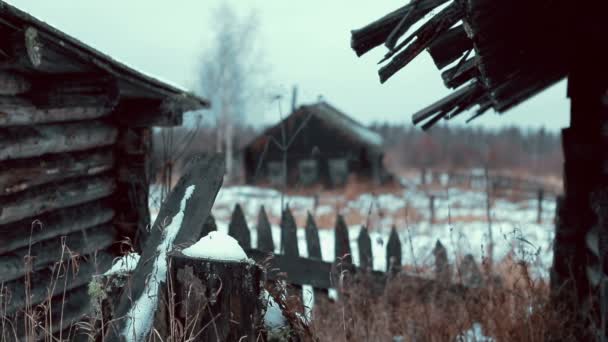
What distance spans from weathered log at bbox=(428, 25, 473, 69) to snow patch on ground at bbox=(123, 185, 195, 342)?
185 centimetres

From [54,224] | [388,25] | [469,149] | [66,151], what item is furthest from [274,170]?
[469,149]

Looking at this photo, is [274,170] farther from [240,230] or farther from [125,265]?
[125,265]

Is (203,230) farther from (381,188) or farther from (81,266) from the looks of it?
(381,188)

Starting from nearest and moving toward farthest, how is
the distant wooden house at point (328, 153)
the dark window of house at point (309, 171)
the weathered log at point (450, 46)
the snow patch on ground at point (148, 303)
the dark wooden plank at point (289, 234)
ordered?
the snow patch on ground at point (148, 303)
the weathered log at point (450, 46)
the dark wooden plank at point (289, 234)
the distant wooden house at point (328, 153)
the dark window of house at point (309, 171)

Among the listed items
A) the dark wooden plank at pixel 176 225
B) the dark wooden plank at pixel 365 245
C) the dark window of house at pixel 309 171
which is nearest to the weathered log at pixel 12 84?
the dark wooden plank at pixel 176 225

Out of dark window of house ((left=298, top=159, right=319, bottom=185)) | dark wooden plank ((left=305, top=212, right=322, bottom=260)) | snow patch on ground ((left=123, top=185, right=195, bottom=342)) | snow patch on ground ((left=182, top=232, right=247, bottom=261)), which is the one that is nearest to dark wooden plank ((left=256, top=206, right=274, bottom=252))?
dark wooden plank ((left=305, top=212, right=322, bottom=260))

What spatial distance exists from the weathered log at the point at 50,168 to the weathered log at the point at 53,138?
0.07 meters

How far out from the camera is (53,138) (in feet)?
13.7

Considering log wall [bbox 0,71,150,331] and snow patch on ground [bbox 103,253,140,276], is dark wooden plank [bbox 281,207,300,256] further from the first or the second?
snow patch on ground [bbox 103,253,140,276]

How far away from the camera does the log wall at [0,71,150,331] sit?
151 inches

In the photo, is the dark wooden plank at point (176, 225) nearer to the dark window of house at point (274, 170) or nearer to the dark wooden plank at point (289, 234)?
the dark wooden plank at point (289, 234)

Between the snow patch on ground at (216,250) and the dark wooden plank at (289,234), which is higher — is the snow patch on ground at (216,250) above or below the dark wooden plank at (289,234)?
above

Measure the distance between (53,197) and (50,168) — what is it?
8.1 inches

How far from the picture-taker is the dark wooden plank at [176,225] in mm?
2400
